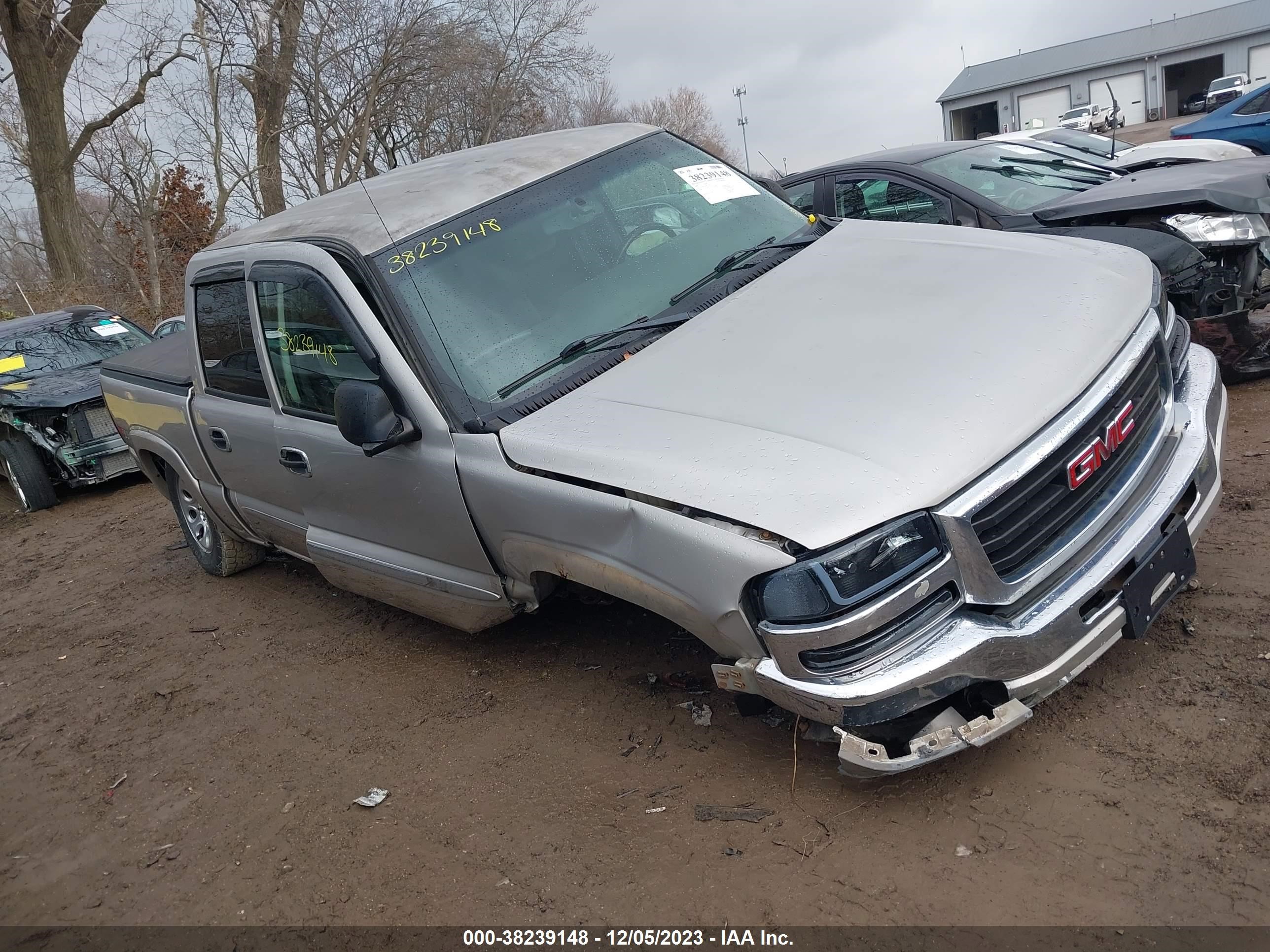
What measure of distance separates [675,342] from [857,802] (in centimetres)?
153

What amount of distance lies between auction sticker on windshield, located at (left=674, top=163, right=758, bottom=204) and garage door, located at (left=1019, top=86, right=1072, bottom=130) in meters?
55.1

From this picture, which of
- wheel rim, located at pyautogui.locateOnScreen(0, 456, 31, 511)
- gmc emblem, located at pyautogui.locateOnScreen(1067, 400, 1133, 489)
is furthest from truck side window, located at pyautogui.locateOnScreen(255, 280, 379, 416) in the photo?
wheel rim, located at pyautogui.locateOnScreen(0, 456, 31, 511)

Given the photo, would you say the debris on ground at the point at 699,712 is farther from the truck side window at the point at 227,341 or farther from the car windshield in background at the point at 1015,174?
the car windshield in background at the point at 1015,174

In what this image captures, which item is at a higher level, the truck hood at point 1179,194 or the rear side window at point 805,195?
the rear side window at point 805,195

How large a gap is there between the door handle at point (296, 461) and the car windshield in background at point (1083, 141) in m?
6.23

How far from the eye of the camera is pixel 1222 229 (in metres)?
5.09

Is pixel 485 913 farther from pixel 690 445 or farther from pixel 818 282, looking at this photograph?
pixel 818 282

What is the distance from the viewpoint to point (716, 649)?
8.71 ft

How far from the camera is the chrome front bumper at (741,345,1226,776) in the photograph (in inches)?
92.7

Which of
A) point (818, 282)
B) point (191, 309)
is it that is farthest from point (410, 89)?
point (818, 282)

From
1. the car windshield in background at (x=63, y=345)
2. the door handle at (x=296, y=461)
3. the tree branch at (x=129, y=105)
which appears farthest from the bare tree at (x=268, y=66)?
the door handle at (x=296, y=461)

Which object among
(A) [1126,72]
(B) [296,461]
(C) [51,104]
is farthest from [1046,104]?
(B) [296,461]

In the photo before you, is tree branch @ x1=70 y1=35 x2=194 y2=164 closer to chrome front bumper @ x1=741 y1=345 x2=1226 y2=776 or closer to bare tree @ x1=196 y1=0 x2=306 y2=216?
bare tree @ x1=196 y1=0 x2=306 y2=216

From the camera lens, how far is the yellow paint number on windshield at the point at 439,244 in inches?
137
